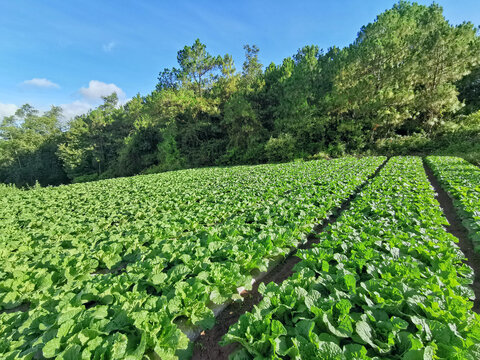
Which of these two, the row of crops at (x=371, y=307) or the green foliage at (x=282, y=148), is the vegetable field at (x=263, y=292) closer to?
the row of crops at (x=371, y=307)

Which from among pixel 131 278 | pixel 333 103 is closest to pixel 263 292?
pixel 131 278

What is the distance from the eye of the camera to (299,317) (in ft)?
6.39

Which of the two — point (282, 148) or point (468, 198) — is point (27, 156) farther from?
point (468, 198)

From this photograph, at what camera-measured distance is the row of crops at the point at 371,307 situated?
1.58 m

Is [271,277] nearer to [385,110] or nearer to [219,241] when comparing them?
[219,241]

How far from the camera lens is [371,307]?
1934 millimetres

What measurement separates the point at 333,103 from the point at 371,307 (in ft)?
75.8

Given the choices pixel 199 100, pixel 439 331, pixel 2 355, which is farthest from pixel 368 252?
pixel 199 100

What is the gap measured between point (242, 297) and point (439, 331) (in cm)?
210

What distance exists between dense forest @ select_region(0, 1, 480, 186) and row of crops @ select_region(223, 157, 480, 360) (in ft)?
52.0

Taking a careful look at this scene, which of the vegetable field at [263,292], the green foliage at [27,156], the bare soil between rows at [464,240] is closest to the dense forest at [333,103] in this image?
the bare soil between rows at [464,240]

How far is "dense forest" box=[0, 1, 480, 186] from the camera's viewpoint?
1805 centimetres

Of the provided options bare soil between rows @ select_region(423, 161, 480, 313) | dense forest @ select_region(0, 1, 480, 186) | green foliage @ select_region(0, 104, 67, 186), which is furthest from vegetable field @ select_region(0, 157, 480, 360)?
green foliage @ select_region(0, 104, 67, 186)

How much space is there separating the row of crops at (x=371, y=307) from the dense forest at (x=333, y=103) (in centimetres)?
1586
